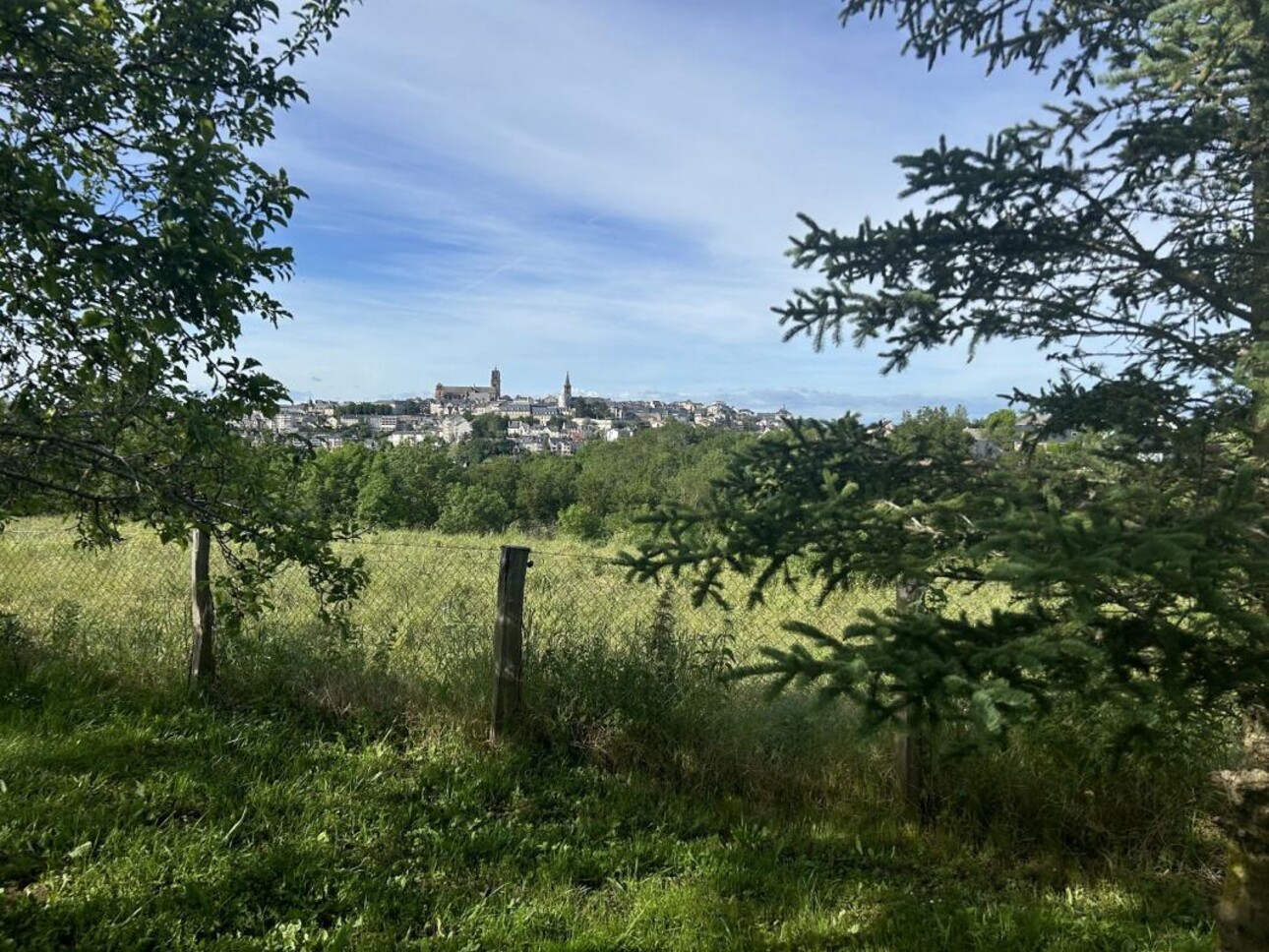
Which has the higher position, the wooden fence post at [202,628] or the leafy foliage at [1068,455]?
the leafy foliage at [1068,455]

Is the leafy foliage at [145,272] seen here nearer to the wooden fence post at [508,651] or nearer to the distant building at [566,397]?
the wooden fence post at [508,651]

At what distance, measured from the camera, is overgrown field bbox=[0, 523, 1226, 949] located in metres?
3.19

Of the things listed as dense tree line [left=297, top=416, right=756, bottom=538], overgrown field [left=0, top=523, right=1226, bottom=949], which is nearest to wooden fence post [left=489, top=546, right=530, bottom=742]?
overgrown field [left=0, top=523, right=1226, bottom=949]

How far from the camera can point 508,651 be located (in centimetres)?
466

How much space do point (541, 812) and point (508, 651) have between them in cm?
100

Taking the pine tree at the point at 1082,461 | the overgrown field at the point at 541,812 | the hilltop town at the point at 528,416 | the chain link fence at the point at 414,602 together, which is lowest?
the overgrown field at the point at 541,812

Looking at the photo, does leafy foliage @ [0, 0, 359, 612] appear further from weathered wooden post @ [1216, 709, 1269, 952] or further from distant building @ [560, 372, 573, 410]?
distant building @ [560, 372, 573, 410]

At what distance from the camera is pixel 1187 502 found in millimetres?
2590

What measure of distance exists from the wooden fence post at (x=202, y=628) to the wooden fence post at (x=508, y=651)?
213 centimetres

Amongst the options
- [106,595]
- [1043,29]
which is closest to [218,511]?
[1043,29]

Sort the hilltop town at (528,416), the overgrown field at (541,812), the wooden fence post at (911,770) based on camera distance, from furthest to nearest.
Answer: the hilltop town at (528,416)
the wooden fence post at (911,770)
the overgrown field at (541,812)

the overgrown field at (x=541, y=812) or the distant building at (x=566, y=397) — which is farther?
the distant building at (x=566, y=397)

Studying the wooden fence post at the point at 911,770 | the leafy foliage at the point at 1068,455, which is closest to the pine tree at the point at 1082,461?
the leafy foliage at the point at 1068,455

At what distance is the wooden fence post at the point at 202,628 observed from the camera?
5.09m
